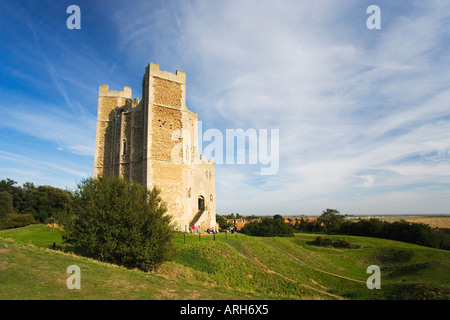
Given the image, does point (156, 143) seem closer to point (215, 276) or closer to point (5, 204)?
point (215, 276)

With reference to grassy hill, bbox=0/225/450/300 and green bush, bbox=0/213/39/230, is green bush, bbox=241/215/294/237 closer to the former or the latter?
grassy hill, bbox=0/225/450/300

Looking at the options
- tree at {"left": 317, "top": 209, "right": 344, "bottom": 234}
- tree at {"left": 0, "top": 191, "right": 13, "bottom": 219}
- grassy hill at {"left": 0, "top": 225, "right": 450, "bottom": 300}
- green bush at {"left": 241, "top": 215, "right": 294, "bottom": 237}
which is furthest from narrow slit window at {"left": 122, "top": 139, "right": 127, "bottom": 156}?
tree at {"left": 317, "top": 209, "right": 344, "bottom": 234}

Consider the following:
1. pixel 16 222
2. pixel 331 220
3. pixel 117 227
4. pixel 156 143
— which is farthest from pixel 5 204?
pixel 331 220

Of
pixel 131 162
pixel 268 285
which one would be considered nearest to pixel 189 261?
pixel 268 285

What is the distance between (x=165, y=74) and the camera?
966 inches

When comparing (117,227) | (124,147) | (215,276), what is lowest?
(215,276)

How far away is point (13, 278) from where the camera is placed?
746cm

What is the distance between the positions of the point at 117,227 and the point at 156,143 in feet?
38.5

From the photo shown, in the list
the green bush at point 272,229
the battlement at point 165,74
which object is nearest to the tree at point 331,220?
the green bush at point 272,229
